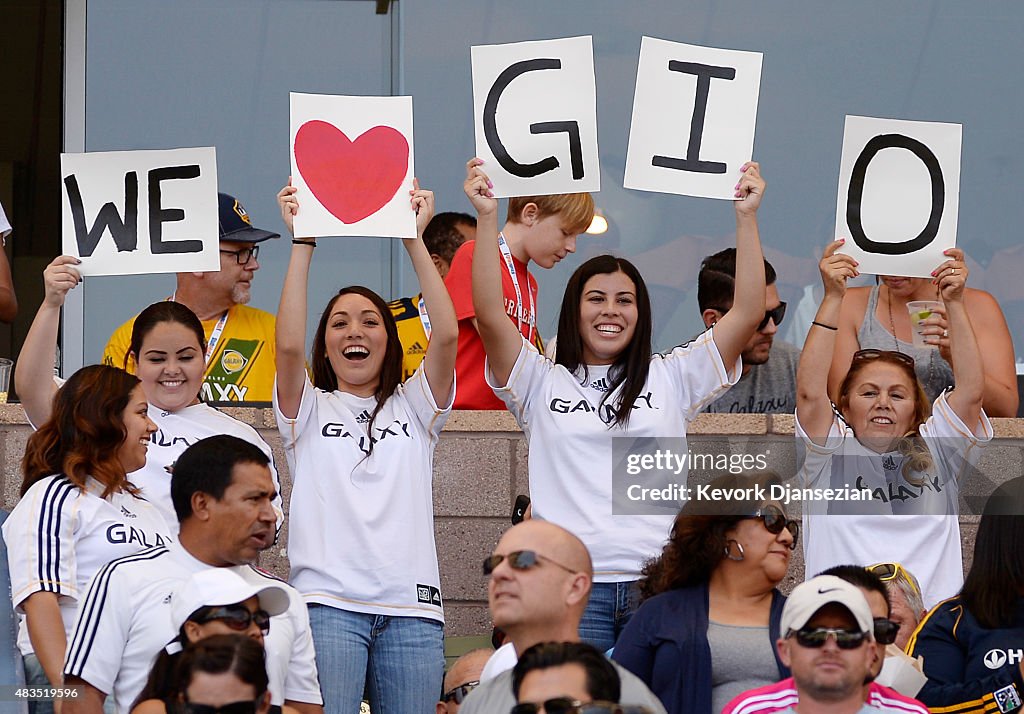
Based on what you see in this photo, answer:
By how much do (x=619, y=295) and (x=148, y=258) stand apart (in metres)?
1.54

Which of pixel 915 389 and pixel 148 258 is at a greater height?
pixel 148 258

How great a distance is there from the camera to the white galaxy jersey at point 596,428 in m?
5.03

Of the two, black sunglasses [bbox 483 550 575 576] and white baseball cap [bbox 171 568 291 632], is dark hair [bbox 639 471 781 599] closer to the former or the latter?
black sunglasses [bbox 483 550 575 576]

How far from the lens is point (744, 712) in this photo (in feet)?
13.7

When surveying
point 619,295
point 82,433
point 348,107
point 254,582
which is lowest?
point 254,582

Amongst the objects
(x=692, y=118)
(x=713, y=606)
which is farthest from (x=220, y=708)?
(x=692, y=118)

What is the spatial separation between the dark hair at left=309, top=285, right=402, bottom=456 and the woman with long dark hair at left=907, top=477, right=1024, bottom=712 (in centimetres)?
173

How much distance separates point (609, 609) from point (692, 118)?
1607 mm

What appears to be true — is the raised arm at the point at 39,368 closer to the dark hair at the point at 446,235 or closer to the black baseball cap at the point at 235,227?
the black baseball cap at the point at 235,227

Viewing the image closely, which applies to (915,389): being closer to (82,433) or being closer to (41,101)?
(82,433)

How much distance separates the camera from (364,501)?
506 centimetres

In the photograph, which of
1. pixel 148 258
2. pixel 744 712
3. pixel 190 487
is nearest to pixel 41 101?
pixel 148 258

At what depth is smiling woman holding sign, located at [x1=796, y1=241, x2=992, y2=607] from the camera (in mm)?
5309

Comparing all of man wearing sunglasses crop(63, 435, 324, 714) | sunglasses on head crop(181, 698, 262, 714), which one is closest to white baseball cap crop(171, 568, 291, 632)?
man wearing sunglasses crop(63, 435, 324, 714)
